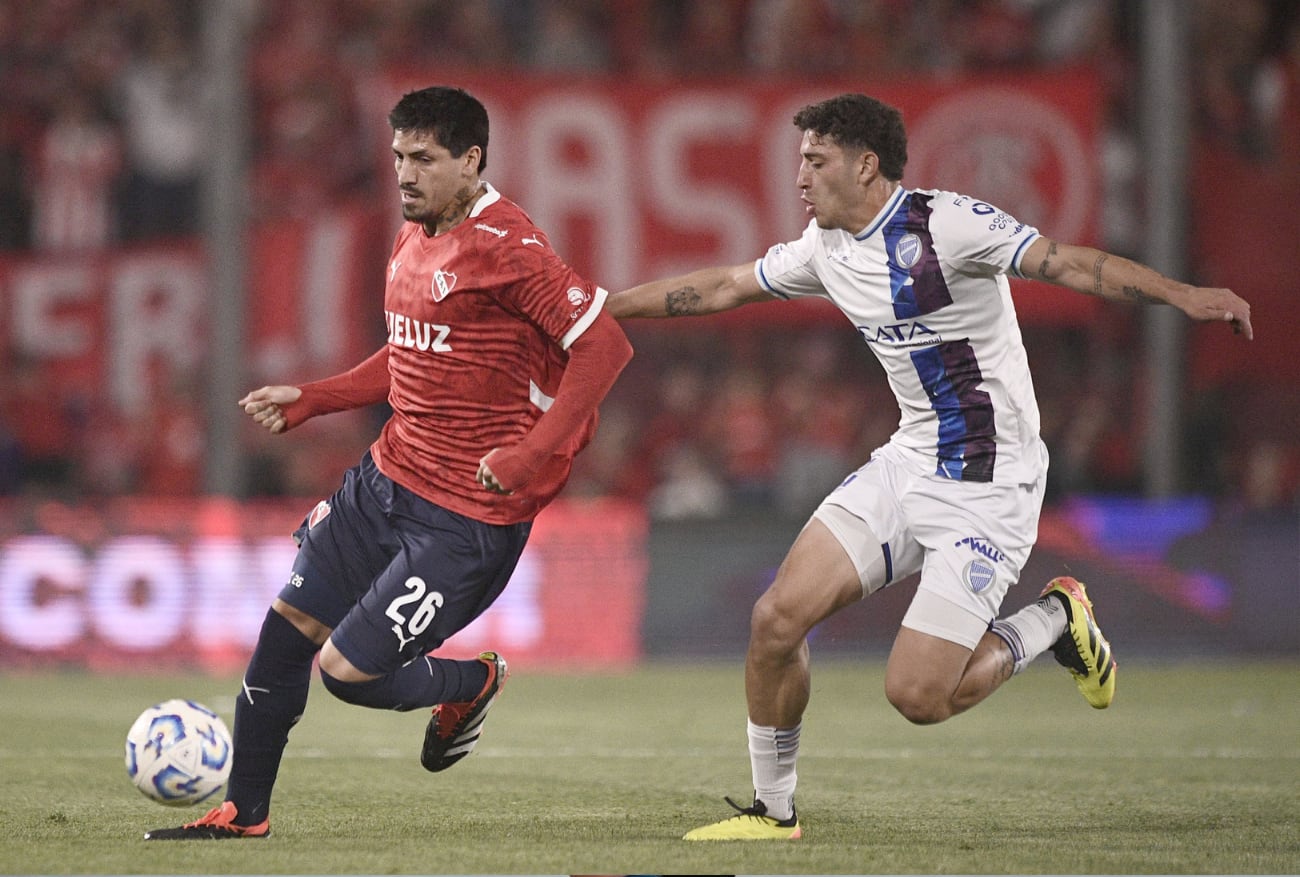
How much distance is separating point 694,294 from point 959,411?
91 centimetres

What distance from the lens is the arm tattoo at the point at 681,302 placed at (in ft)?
19.5

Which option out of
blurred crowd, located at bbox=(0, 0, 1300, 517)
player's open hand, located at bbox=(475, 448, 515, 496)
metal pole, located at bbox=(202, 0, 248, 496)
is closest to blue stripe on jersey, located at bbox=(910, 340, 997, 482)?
player's open hand, located at bbox=(475, 448, 515, 496)

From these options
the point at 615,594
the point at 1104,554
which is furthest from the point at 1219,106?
the point at 615,594

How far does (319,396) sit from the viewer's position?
5.83 metres

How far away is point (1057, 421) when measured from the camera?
13.3 m

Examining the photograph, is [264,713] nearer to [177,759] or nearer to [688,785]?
[177,759]

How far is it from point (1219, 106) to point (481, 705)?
32.5 feet

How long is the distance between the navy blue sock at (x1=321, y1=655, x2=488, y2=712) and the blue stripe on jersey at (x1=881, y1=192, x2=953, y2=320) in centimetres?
171

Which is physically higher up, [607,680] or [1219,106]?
[1219,106]

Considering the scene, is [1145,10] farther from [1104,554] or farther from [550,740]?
[550,740]

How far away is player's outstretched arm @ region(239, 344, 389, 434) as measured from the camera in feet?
18.9

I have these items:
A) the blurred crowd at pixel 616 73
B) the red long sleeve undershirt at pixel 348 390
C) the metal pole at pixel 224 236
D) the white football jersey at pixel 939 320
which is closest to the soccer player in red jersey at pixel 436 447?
the red long sleeve undershirt at pixel 348 390

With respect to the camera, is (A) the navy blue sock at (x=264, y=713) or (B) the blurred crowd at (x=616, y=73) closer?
(A) the navy blue sock at (x=264, y=713)

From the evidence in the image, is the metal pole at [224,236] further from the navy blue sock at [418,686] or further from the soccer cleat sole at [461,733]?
the navy blue sock at [418,686]
